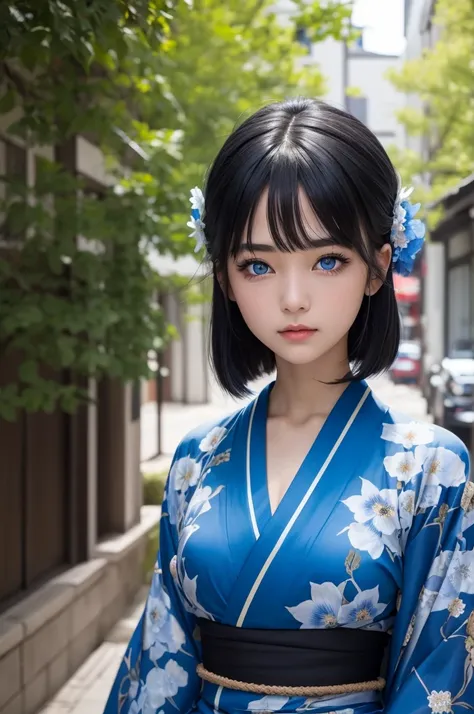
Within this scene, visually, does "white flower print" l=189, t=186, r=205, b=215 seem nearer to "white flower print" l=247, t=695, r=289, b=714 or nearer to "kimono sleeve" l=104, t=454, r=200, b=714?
"kimono sleeve" l=104, t=454, r=200, b=714

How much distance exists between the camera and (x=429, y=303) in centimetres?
2439

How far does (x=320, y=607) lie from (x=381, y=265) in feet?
2.62

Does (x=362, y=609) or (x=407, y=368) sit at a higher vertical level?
(x=407, y=368)

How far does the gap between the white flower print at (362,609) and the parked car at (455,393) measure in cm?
1169

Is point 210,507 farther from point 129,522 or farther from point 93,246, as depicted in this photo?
point 129,522

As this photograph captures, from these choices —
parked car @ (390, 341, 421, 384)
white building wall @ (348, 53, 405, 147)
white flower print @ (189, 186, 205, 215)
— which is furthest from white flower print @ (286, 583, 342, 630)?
white building wall @ (348, 53, 405, 147)

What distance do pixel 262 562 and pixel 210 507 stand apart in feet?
0.75

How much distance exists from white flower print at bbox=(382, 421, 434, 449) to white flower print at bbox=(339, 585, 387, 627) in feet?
1.13

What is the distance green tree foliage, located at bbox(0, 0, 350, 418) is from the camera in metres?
3.67

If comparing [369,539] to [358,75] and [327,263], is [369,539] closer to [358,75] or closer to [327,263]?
[327,263]

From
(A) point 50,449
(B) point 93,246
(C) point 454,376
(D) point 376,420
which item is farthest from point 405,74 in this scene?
(D) point 376,420

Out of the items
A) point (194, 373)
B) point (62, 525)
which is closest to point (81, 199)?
point (62, 525)

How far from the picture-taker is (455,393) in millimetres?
14195

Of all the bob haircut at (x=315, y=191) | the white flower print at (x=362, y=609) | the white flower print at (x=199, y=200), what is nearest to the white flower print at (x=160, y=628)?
the white flower print at (x=362, y=609)
